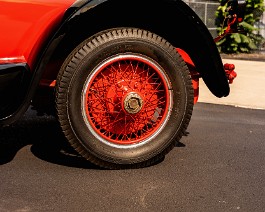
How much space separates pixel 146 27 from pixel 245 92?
3625mm

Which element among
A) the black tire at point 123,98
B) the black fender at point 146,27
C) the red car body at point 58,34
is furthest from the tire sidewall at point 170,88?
the black fender at point 146,27

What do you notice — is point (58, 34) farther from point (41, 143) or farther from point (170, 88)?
point (41, 143)

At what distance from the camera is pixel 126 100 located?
9.17 ft

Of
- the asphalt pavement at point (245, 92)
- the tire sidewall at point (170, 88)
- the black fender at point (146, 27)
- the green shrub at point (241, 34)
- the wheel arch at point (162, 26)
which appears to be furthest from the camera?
the green shrub at point (241, 34)

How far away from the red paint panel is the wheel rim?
0.40 metres

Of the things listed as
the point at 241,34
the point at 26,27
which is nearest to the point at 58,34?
the point at 26,27

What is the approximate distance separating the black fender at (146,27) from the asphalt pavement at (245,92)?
246 centimetres

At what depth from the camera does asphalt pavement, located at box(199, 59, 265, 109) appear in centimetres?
563

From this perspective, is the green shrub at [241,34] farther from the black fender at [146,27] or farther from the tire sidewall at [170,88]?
the tire sidewall at [170,88]

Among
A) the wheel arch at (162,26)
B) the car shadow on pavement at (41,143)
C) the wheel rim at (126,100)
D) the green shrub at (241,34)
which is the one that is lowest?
the green shrub at (241,34)

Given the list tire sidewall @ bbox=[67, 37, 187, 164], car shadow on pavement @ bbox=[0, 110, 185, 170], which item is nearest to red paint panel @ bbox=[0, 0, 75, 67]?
tire sidewall @ bbox=[67, 37, 187, 164]

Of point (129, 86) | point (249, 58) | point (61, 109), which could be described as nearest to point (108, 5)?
point (129, 86)

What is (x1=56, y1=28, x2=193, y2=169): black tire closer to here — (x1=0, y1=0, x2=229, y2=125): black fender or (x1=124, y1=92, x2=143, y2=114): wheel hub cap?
(x1=124, y1=92, x2=143, y2=114): wheel hub cap

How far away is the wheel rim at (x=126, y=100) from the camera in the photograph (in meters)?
2.80
